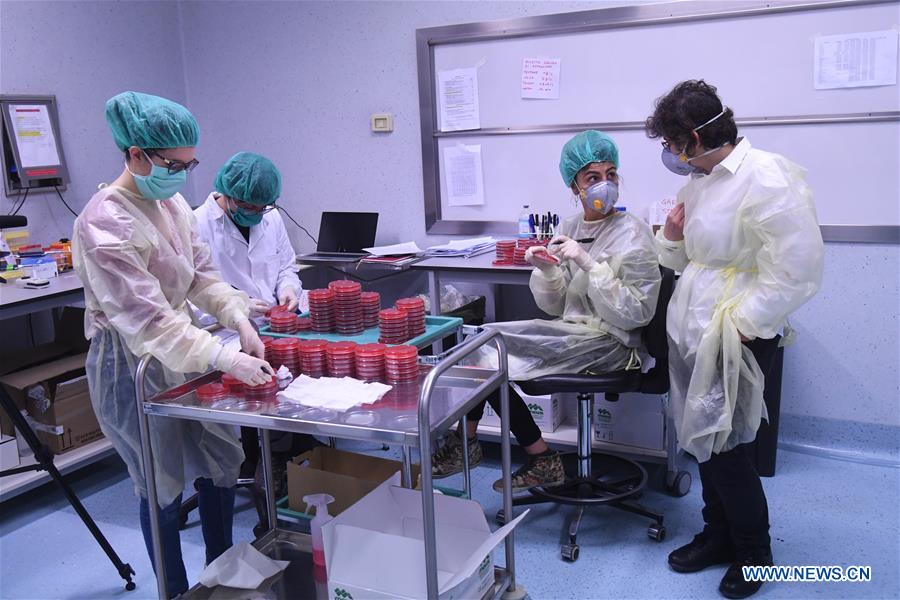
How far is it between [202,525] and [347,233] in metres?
1.81

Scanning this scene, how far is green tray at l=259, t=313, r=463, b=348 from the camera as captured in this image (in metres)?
1.96

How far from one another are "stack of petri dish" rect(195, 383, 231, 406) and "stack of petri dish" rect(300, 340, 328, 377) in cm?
19

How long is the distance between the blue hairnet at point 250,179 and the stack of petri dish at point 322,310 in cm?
56

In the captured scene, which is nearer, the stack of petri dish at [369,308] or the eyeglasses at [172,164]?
the eyeglasses at [172,164]

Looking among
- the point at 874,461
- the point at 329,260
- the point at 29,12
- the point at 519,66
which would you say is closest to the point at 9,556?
the point at 329,260

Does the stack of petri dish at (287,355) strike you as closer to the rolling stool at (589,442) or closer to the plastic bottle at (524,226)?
the rolling stool at (589,442)

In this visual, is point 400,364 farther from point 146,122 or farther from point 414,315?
point 146,122

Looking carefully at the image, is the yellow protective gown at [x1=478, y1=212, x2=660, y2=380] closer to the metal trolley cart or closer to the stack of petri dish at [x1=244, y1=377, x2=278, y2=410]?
the metal trolley cart

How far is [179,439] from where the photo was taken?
192 centimetres

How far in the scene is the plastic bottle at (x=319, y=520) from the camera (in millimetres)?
1882

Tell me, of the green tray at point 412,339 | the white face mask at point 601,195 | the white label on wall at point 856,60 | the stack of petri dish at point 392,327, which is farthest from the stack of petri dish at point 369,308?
the white label on wall at point 856,60

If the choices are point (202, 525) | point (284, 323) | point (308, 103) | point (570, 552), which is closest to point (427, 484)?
point (284, 323)

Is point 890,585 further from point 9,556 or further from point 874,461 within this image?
point 9,556

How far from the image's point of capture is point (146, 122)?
5.78ft
